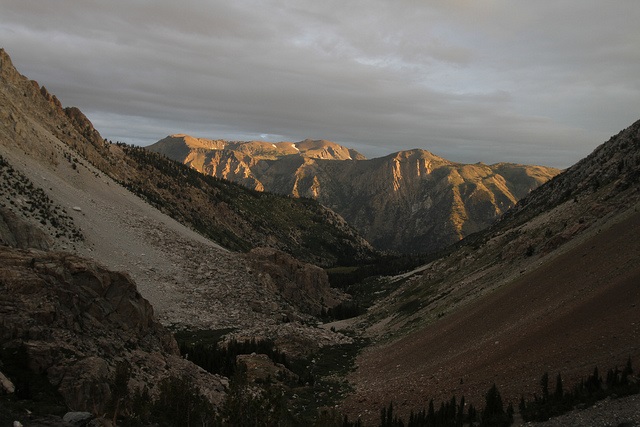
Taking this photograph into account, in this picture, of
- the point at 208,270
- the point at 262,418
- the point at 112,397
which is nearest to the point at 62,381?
the point at 112,397

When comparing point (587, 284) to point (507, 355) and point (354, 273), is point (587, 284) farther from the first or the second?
point (354, 273)

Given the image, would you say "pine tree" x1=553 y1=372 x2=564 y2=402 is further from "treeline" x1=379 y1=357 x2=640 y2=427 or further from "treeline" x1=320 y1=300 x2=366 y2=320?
"treeline" x1=320 y1=300 x2=366 y2=320

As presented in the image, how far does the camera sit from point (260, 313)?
5912 cm

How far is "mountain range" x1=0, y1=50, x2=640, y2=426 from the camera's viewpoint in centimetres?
2111

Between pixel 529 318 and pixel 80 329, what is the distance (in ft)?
91.4

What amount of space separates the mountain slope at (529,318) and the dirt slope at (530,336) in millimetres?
92

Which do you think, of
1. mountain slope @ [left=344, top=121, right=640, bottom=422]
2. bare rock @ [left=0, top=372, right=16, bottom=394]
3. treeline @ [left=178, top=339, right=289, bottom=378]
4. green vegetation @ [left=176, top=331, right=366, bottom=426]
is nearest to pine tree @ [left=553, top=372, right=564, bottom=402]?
mountain slope @ [left=344, top=121, right=640, bottom=422]

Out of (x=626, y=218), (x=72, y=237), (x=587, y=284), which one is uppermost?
(x=626, y=218)

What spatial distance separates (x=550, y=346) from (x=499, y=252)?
3778 cm

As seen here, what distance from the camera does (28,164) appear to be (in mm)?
69750

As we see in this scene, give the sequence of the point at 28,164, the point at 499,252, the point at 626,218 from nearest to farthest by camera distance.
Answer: the point at 626,218
the point at 499,252
the point at 28,164

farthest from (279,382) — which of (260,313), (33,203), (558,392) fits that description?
(33,203)

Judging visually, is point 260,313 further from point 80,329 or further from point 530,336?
point 530,336

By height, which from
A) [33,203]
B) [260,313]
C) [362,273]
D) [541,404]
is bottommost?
[362,273]
